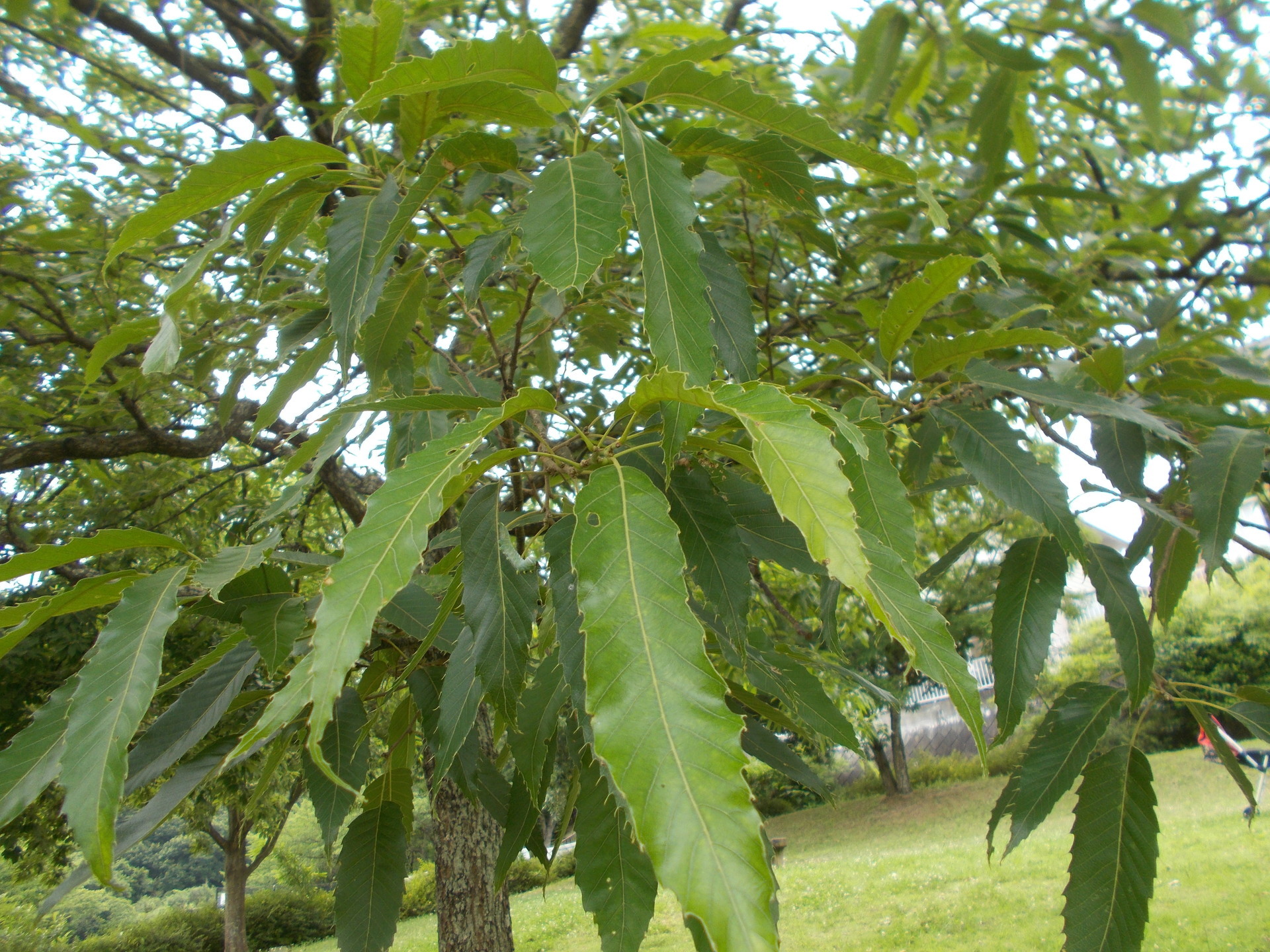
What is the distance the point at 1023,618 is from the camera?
1.21 metres

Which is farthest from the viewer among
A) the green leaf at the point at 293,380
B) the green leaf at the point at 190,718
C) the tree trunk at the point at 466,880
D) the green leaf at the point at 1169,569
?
the tree trunk at the point at 466,880

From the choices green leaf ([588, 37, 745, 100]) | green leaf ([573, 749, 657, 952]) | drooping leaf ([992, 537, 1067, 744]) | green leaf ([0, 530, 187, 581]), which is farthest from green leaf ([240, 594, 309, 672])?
drooping leaf ([992, 537, 1067, 744])

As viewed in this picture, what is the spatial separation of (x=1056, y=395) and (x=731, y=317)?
0.48 m

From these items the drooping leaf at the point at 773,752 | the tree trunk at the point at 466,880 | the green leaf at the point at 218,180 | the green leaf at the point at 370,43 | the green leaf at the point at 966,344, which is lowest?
the tree trunk at the point at 466,880

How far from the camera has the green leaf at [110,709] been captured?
0.61m

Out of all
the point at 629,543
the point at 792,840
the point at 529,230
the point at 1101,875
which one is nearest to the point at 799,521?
the point at 629,543

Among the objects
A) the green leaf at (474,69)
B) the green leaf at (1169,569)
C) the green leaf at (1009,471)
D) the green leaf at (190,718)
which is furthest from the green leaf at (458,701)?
the green leaf at (1169,569)

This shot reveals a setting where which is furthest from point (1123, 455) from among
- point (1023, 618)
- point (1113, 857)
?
point (1113, 857)

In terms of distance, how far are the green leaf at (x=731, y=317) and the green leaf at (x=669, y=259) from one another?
229 mm

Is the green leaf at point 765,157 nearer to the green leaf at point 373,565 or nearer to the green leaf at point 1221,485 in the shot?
the green leaf at point 373,565

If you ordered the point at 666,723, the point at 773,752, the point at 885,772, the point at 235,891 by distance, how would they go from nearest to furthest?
the point at 666,723 → the point at 773,752 → the point at 235,891 → the point at 885,772

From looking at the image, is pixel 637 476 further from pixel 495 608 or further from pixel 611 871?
pixel 611 871

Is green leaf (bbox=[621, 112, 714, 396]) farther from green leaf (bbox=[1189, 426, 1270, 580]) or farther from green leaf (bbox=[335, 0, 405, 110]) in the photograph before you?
green leaf (bbox=[1189, 426, 1270, 580])

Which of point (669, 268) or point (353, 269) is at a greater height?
point (353, 269)
